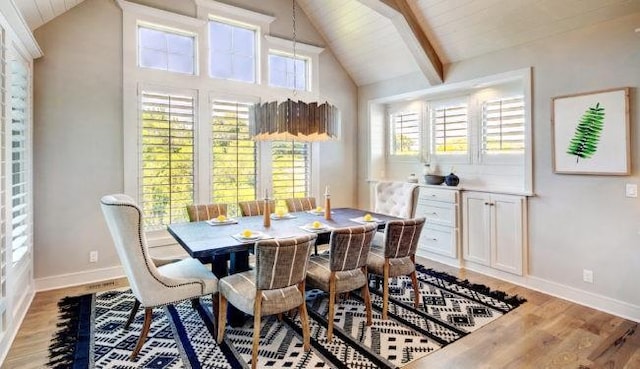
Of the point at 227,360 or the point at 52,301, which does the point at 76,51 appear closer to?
the point at 52,301

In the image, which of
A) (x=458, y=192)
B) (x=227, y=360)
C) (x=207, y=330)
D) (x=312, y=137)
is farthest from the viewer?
(x=458, y=192)

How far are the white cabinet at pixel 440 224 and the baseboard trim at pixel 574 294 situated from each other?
48 cm

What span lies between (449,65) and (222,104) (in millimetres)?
3014

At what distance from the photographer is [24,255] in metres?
3.25

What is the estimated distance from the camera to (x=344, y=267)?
2691mm

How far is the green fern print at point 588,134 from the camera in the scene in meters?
3.26

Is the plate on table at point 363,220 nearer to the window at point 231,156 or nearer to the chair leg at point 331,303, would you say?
the chair leg at point 331,303

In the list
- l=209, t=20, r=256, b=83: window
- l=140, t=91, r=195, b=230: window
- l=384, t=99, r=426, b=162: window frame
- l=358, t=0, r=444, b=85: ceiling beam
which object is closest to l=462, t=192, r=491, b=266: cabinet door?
l=384, t=99, r=426, b=162: window frame

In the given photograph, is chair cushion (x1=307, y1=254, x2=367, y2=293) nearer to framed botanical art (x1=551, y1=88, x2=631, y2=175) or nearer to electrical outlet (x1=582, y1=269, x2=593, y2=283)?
electrical outlet (x1=582, y1=269, x2=593, y2=283)

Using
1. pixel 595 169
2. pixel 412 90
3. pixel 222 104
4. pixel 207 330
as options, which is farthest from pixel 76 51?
pixel 595 169

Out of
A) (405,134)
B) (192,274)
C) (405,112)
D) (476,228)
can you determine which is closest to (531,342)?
(476,228)

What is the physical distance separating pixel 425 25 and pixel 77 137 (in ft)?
13.8

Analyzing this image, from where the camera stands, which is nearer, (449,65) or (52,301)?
(52,301)

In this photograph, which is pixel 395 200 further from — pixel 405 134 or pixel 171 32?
pixel 171 32
